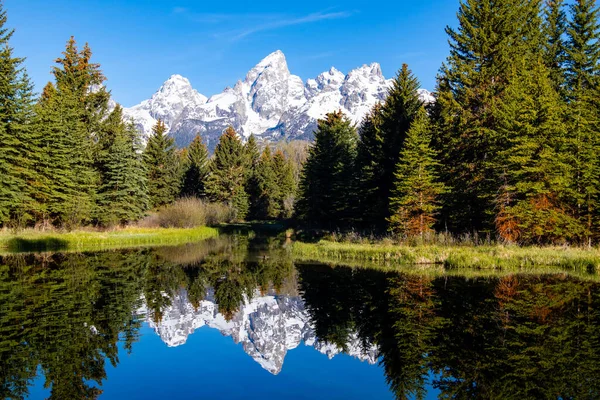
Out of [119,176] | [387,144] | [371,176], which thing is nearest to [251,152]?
[119,176]

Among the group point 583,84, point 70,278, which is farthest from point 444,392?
point 583,84

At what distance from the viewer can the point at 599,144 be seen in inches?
1072

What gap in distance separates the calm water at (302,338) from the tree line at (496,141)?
827 centimetres

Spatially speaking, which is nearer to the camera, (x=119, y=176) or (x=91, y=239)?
(x=91, y=239)

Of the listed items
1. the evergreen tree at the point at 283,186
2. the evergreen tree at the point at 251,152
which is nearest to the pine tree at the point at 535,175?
the evergreen tree at the point at 283,186

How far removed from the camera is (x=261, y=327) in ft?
46.4

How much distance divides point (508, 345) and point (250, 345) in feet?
22.6

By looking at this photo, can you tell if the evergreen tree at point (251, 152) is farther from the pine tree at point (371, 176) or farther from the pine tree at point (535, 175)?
the pine tree at point (535, 175)

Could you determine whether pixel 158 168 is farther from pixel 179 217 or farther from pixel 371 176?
pixel 371 176

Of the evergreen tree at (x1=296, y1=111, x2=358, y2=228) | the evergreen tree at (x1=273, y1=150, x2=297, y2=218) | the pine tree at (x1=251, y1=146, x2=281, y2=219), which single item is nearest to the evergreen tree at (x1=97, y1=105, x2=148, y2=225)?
the evergreen tree at (x1=296, y1=111, x2=358, y2=228)

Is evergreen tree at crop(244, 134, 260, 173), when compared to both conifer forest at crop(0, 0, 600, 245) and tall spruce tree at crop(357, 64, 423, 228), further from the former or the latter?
tall spruce tree at crop(357, 64, 423, 228)

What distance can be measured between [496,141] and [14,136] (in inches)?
1511

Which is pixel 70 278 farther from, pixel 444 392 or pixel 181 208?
pixel 181 208

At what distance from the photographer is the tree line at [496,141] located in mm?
25828
